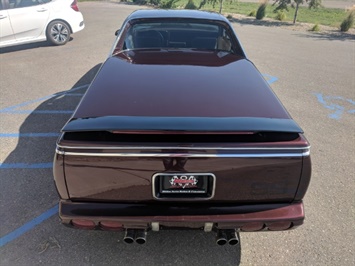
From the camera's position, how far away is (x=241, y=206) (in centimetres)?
204

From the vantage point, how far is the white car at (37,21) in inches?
318

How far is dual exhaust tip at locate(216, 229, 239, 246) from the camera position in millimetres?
2094

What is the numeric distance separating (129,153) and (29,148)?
2.61m

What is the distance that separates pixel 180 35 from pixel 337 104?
12.3 ft

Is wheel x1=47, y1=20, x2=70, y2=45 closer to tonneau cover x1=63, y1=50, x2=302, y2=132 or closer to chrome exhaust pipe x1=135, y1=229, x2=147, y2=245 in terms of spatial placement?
tonneau cover x1=63, y1=50, x2=302, y2=132

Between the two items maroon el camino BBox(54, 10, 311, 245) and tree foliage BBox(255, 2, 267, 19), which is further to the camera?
tree foliage BBox(255, 2, 267, 19)

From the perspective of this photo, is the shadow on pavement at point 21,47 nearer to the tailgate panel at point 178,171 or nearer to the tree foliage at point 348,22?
the tailgate panel at point 178,171

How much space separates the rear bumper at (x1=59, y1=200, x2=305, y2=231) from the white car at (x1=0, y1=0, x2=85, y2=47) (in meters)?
7.91

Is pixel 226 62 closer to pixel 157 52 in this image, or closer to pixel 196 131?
pixel 157 52

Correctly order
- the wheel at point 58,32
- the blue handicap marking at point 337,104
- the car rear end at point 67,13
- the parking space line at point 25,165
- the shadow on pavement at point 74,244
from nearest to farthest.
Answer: the shadow on pavement at point 74,244 < the parking space line at point 25,165 < the blue handicap marking at point 337,104 < the car rear end at point 67,13 < the wheel at point 58,32

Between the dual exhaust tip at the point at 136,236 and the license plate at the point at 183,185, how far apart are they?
1.00 ft

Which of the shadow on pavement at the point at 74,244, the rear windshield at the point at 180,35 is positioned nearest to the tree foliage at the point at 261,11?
the rear windshield at the point at 180,35

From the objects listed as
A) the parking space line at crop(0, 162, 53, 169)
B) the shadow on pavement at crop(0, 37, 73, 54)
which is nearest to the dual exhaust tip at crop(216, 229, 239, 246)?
the parking space line at crop(0, 162, 53, 169)

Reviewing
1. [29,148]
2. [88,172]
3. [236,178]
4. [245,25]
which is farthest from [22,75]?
[245,25]
